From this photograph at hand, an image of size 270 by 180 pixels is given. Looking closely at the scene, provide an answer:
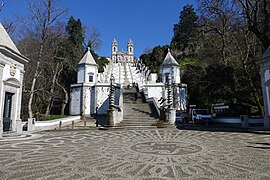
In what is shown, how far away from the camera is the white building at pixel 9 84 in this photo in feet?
38.9

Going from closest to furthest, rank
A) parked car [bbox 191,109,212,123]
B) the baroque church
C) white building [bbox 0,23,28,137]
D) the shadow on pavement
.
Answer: white building [bbox 0,23,28,137] < the shadow on pavement < parked car [bbox 191,109,212,123] < the baroque church

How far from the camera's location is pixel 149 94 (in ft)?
94.4

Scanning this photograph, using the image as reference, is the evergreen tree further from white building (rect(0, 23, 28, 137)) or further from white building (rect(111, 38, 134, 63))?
white building (rect(111, 38, 134, 63))

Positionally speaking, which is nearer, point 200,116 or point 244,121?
point 244,121

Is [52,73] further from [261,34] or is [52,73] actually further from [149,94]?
[261,34]

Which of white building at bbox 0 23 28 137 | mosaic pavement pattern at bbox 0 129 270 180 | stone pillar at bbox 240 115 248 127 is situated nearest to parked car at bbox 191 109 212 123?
stone pillar at bbox 240 115 248 127

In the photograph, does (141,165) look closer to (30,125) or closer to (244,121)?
(30,125)

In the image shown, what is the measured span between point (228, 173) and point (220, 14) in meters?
20.0

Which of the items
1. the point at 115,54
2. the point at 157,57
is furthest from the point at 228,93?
the point at 115,54

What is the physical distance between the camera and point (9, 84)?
12.6 m

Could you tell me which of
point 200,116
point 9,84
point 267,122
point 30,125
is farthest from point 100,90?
point 267,122

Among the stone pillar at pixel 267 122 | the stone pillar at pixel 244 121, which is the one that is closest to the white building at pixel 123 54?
the stone pillar at pixel 244 121

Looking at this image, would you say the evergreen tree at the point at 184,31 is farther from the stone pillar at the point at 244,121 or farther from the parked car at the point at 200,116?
the stone pillar at the point at 244,121

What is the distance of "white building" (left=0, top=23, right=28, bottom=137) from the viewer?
11859mm
